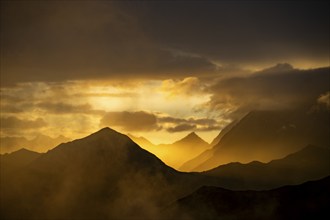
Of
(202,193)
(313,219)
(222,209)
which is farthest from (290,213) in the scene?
(202,193)

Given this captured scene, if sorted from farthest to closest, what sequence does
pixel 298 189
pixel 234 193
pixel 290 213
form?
pixel 234 193 → pixel 298 189 → pixel 290 213

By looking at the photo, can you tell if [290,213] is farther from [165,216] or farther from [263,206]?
[165,216]

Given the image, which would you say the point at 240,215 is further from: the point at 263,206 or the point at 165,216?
the point at 165,216

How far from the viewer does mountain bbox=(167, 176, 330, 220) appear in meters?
166

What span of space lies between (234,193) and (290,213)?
2933 centimetres

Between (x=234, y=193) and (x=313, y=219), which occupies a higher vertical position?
(x=234, y=193)

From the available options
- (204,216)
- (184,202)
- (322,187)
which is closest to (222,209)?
(204,216)

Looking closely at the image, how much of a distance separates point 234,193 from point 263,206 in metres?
18.1

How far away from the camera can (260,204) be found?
179625 millimetres

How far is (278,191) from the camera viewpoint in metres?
186

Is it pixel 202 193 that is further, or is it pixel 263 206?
pixel 202 193

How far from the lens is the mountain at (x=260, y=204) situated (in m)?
166

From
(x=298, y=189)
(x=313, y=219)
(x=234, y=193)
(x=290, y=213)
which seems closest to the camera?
(x=313, y=219)

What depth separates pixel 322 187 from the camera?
572ft
